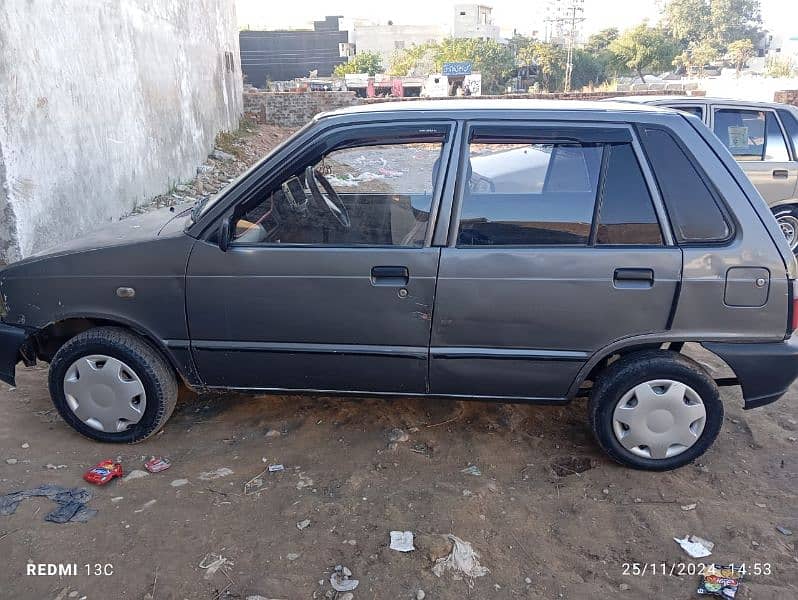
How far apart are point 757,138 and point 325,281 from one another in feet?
20.4

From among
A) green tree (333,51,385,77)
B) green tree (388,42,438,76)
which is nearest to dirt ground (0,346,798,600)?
green tree (333,51,385,77)

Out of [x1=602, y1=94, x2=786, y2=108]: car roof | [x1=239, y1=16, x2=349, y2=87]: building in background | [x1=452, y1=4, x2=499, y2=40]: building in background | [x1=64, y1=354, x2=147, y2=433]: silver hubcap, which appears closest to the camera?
[x1=64, y1=354, x2=147, y2=433]: silver hubcap

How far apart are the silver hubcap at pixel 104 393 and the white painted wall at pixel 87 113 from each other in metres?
2.68

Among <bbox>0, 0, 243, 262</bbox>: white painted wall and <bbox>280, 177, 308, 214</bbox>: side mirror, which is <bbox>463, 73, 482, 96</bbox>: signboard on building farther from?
<bbox>280, 177, 308, 214</bbox>: side mirror

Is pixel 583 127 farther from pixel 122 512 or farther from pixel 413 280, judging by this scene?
pixel 122 512

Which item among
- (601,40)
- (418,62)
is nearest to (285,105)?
(418,62)

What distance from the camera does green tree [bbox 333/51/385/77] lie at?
66.1 m

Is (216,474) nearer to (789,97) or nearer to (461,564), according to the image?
(461,564)

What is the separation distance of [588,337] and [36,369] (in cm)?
377

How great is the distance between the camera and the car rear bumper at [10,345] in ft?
11.2

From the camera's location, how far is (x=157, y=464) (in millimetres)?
3312

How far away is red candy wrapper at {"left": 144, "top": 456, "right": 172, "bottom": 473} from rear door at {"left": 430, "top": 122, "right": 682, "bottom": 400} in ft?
4.93

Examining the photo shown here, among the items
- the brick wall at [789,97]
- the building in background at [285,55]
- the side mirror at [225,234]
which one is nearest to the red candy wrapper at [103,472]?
the side mirror at [225,234]

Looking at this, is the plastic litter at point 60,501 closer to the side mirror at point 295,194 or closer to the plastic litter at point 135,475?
the plastic litter at point 135,475
